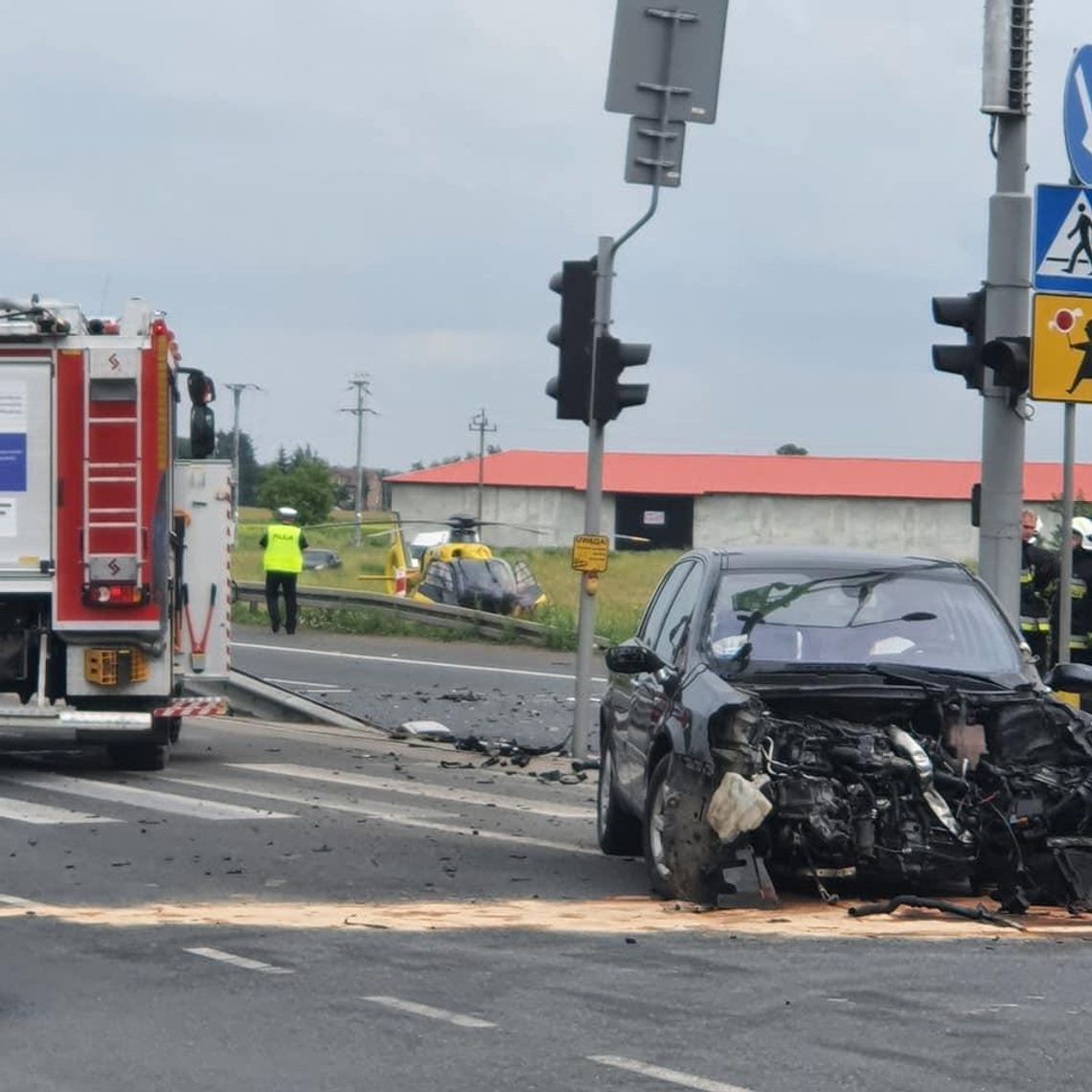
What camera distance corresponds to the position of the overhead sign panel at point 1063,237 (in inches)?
496

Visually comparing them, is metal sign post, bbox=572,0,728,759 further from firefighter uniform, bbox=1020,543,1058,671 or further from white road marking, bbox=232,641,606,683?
white road marking, bbox=232,641,606,683

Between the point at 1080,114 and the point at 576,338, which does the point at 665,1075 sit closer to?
the point at 1080,114

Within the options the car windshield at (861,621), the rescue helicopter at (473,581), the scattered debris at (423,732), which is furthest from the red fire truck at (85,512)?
the rescue helicopter at (473,581)

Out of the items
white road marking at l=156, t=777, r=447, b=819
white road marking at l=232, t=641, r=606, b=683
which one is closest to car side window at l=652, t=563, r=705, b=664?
white road marking at l=156, t=777, r=447, b=819

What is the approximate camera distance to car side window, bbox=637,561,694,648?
11.4 metres

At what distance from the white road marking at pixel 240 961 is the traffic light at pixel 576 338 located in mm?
8833

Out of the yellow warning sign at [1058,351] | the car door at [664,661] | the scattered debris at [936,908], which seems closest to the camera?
the scattered debris at [936,908]

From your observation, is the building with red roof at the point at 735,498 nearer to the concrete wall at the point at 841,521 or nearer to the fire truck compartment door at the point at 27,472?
the concrete wall at the point at 841,521

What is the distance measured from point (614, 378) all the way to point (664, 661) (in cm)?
613

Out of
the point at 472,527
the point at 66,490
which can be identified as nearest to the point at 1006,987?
the point at 66,490

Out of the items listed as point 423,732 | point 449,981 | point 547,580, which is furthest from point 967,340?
point 547,580

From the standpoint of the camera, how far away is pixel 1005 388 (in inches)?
540

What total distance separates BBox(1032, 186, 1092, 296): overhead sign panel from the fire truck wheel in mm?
6458

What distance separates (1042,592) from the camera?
1616 cm
